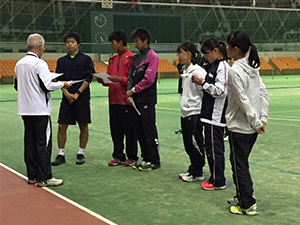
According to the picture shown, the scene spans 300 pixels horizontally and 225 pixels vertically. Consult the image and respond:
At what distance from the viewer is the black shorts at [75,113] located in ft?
22.9

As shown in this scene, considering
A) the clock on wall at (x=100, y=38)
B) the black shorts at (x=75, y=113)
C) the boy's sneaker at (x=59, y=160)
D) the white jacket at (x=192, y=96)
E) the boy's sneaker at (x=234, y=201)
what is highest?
the clock on wall at (x=100, y=38)

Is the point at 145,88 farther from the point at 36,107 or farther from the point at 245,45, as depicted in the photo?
the point at 245,45

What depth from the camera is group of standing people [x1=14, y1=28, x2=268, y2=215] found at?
4.40 metres

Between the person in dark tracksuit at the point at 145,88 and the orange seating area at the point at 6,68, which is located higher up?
the person in dark tracksuit at the point at 145,88

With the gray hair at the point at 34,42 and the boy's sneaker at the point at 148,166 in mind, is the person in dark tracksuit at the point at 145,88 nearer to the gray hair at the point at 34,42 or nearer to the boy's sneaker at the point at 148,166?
the boy's sneaker at the point at 148,166

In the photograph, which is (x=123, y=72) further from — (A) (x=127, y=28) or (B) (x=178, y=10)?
(B) (x=178, y=10)

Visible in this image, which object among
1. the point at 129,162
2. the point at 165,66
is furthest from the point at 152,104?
the point at 165,66

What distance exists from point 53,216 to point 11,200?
868 millimetres

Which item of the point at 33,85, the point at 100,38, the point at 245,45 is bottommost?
the point at 33,85

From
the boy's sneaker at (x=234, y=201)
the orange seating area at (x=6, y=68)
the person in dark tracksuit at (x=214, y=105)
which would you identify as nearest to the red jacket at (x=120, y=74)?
the person in dark tracksuit at (x=214, y=105)

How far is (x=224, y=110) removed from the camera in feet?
17.0

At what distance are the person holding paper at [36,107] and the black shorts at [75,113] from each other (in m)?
1.10

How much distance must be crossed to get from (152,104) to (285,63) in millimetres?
37990

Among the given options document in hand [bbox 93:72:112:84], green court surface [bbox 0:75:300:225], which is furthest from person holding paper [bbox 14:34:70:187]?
document in hand [bbox 93:72:112:84]
